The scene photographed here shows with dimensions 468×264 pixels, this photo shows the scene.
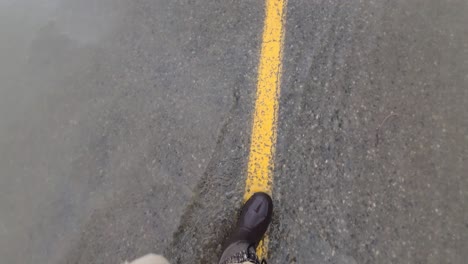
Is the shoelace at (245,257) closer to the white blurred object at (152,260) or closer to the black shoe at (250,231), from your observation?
the black shoe at (250,231)

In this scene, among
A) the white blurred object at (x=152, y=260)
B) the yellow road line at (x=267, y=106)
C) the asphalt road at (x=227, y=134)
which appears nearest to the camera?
the white blurred object at (x=152, y=260)

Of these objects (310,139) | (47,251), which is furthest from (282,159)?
(47,251)

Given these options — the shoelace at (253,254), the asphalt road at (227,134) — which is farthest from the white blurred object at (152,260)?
the shoelace at (253,254)

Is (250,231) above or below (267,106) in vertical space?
below

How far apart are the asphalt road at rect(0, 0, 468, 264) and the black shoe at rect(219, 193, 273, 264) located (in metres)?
0.07

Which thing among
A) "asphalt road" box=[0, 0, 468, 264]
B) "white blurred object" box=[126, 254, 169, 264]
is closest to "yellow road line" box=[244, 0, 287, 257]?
"asphalt road" box=[0, 0, 468, 264]

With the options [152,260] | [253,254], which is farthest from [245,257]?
[152,260]

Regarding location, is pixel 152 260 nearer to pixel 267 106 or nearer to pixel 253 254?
pixel 253 254

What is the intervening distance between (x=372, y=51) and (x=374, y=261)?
1338 mm

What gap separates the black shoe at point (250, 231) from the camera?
86.0 inches

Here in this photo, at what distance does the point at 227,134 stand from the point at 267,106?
0.32 meters

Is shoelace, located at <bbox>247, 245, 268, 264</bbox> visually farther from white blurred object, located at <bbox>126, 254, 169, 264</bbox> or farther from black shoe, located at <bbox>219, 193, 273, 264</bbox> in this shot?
white blurred object, located at <bbox>126, 254, 169, 264</bbox>

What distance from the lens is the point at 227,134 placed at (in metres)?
2.46

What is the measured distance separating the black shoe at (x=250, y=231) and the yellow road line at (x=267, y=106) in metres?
0.07
